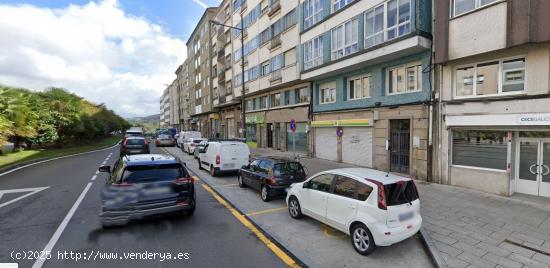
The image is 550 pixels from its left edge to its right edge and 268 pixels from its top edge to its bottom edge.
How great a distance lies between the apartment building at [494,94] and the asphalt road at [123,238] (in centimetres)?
841

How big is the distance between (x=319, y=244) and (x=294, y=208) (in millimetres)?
1533

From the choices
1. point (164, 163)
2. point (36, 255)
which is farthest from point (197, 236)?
point (36, 255)

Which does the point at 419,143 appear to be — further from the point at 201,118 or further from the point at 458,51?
the point at 201,118

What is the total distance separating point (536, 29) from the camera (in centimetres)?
747

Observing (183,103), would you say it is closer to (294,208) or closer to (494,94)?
(294,208)

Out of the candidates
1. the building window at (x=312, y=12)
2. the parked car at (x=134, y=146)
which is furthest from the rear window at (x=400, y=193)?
the parked car at (x=134, y=146)

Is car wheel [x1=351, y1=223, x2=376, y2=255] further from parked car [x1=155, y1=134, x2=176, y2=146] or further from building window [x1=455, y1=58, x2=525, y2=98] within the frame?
parked car [x1=155, y1=134, x2=176, y2=146]

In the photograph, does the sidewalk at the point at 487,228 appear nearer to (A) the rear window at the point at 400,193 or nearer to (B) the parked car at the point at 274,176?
(A) the rear window at the point at 400,193

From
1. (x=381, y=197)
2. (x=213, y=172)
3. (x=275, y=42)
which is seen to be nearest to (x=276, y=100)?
(x=275, y=42)

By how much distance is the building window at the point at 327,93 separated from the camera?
16344 mm

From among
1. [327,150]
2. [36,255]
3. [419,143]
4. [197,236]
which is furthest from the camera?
[327,150]

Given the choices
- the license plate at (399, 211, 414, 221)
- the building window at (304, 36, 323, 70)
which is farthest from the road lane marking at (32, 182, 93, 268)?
the building window at (304, 36, 323, 70)

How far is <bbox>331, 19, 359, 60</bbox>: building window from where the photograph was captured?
13.4 metres

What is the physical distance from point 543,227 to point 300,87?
15263mm
